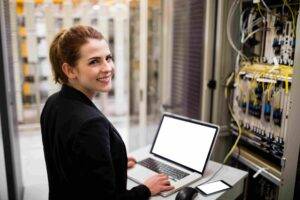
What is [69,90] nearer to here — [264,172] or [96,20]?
[264,172]

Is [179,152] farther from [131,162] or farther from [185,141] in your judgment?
[131,162]

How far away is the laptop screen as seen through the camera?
1.56 metres

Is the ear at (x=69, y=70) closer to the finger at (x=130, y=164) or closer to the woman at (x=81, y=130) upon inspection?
the woman at (x=81, y=130)

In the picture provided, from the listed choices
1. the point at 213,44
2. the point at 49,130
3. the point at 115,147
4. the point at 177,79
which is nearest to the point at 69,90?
the point at 49,130

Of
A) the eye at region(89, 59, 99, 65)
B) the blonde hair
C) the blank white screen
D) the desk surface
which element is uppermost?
the blonde hair

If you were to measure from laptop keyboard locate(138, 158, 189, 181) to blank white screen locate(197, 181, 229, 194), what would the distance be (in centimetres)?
13

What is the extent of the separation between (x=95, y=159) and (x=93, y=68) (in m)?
0.35

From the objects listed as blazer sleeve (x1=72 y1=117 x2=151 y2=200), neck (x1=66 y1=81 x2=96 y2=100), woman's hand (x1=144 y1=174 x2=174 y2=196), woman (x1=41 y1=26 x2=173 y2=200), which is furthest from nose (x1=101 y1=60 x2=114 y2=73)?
woman's hand (x1=144 y1=174 x2=174 y2=196)

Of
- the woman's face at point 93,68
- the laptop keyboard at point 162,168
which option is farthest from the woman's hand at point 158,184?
the woman's face at point 93,68

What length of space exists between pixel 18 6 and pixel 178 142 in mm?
3270

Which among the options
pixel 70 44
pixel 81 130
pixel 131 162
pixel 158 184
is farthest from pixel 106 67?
pixel 131 162

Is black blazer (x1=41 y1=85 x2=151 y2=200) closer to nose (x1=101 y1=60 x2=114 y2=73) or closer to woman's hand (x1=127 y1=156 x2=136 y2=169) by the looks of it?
nose (x1=101 y1=60 x2=114 y2=73)

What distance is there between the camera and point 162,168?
5.29 feet

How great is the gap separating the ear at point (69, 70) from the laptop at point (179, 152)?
67cm
